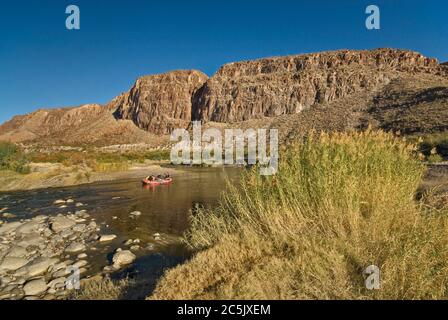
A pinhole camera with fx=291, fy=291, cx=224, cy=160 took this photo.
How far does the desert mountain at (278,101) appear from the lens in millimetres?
54519

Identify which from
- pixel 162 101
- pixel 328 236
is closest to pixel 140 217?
pixel 328 236

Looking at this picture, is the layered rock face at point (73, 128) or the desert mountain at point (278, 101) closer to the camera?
the desert mountain at point (278, 101)

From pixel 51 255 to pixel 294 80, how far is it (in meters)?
101

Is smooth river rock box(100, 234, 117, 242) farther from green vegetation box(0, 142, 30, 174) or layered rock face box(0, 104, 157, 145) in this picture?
layered rock face box(0, 104, 157, 145)

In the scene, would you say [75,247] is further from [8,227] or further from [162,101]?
[162,101]

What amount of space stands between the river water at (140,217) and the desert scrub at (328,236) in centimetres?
93

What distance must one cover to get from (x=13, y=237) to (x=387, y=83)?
79.9m

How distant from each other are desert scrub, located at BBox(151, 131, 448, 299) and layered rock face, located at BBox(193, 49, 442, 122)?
7675 cm

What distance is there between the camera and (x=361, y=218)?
415 centimetres

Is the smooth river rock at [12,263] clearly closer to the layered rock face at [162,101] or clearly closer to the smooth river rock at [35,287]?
the smooth river rock at [35,287]

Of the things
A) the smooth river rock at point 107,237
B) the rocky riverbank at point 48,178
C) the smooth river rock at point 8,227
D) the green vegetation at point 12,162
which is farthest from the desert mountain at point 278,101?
the smooth river rock at point 8,227

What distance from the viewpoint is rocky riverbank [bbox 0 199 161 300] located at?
16.1ft
